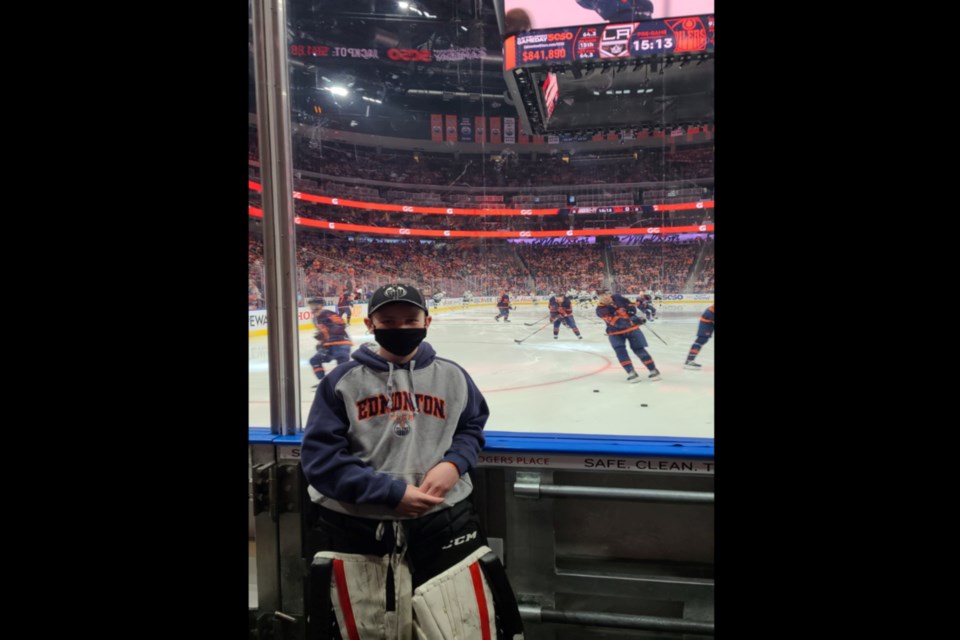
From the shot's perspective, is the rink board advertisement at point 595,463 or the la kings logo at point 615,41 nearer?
the rink board advertisement at point 595,463

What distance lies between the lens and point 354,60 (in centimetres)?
204

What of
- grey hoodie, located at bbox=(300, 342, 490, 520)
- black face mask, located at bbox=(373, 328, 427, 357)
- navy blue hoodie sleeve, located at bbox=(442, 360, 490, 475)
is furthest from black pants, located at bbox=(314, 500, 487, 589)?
black face mask, located at bbox=(373, 328, 427, 357)

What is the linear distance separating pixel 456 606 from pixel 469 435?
0.40 metres

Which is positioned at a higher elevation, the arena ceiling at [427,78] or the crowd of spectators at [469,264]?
the arena ceiling at [427,78]

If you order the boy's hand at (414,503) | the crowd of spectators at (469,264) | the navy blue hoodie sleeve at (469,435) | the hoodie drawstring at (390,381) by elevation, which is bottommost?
the boy's hand at (414,503)

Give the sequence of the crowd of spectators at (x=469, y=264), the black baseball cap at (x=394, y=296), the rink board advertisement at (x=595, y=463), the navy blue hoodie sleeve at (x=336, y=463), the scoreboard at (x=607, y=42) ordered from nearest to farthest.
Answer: the navy blue hoodie sleeve at (x=336, y=463)
the black baseball cap at (x=394, y=296)
the rink board advertisement at (x=595, y=463)
the scoreboard at (x=607, y=42)
the crowd of spectators at (x=469, y=264)

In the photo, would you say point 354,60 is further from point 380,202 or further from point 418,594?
point 418,594

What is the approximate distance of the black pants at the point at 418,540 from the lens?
1.28 metres

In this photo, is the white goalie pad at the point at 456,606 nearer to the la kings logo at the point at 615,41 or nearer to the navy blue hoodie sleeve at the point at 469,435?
the navy blue hoodie sleeve at the point at 469,435

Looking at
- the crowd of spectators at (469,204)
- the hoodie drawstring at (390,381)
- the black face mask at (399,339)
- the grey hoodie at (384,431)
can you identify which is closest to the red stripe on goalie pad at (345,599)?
the grey hoodie at (384,431)

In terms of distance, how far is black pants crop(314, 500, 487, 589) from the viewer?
1.28m
